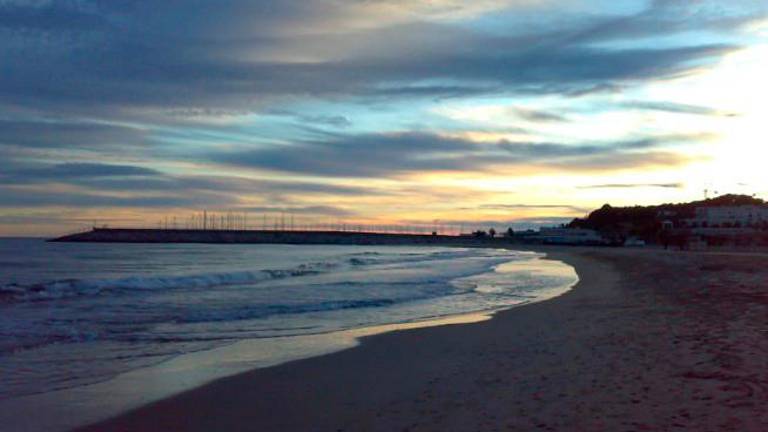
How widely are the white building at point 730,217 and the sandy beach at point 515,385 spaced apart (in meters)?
130

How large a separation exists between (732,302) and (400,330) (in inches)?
322

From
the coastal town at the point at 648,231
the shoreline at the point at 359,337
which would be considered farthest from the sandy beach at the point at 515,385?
the coastal town at the point at 648,231

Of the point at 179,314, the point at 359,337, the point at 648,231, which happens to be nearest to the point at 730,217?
the point at 648,231

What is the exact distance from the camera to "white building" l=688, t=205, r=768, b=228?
13050cm

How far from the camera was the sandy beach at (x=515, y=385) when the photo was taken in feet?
21.6

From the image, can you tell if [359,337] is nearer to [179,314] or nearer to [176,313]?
[179,314]

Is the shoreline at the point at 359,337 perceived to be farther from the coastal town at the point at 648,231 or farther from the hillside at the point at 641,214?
the hillside at the point at 641,214

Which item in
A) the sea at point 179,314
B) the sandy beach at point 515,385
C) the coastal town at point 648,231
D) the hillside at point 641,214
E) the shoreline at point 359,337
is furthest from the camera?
the hillside at point 641,214

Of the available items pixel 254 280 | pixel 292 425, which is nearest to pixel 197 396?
pixel 292 425

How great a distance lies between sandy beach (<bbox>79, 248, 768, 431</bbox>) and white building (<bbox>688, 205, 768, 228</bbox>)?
427 feet

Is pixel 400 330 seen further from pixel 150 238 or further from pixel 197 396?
pixel 150 238

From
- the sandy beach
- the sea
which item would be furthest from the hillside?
the sandy beach

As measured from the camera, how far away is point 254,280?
33188 millimetres

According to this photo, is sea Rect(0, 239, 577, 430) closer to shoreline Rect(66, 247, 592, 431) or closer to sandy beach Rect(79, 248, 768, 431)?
shoreline Rect(66, 247, 592, 431)
